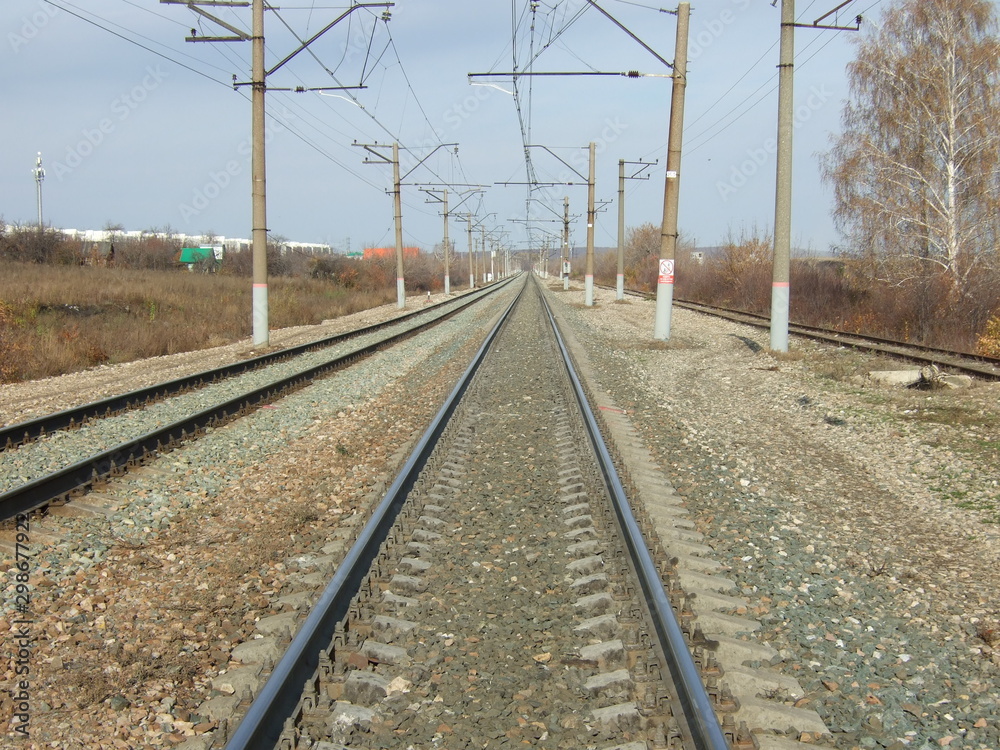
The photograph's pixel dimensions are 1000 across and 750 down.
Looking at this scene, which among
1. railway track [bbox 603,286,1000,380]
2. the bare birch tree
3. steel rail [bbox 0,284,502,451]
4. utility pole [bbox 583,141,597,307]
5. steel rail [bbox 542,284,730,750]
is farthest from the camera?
utility pole [bbox 583,141,597,307]

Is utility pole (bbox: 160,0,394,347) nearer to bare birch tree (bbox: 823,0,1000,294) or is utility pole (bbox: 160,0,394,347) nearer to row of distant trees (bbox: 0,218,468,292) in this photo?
bare birch tree (bbox: 823,0,1000,294)

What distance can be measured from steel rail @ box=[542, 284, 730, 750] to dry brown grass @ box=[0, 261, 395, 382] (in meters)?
13.4

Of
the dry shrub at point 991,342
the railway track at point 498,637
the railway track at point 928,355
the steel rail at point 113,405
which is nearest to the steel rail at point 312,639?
the railway track at point 498,637

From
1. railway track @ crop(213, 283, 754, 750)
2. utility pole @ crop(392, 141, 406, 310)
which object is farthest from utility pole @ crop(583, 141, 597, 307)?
railway track @ crop(213, 283, 754, 750)

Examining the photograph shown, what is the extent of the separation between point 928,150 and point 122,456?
25279 mm

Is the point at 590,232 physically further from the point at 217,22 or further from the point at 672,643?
the point at 672,643

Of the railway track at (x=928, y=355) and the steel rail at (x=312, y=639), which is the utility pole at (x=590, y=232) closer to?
the railway track at (x=928, y=355)

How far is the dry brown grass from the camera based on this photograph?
51.4 ft

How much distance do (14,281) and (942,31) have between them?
31453mm

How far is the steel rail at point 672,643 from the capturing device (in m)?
2.71

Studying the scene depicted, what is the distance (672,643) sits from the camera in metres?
3.26

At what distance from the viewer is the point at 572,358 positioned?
48.1ft

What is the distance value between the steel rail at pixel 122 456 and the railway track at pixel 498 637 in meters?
2.58

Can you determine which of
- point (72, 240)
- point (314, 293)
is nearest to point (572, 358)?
point (314, 293)
